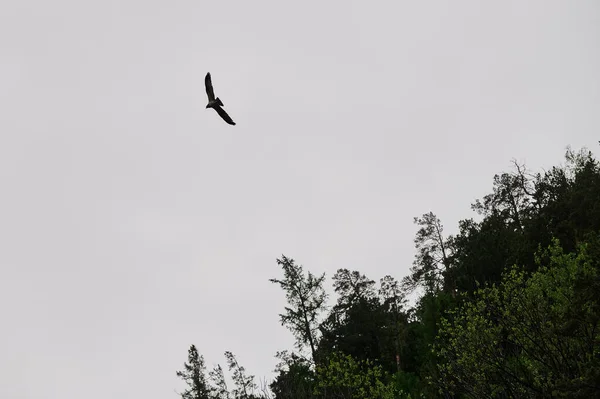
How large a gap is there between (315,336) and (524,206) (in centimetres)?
2611

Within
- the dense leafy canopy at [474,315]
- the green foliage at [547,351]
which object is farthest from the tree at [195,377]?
the green foliage at [547,351]

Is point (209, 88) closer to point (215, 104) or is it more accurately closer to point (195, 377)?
point (215, 104)

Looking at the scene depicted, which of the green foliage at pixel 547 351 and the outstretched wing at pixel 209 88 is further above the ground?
the outstretched wing at pixel 209 88

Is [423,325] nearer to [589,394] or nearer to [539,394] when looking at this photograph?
[539,394]

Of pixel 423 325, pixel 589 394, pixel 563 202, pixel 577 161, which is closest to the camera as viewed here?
pixel 589 394

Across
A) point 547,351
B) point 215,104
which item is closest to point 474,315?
point 547,351

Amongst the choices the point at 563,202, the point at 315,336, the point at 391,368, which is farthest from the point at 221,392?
the point at 563,202

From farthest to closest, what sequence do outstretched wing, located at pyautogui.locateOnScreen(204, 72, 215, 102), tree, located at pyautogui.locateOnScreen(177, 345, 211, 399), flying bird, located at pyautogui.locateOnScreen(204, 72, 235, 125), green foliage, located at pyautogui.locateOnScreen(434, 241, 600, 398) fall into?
tree, located at pyautogui.locateOnScreen(177, 345, 211, 399) → outstretched wing, located at pyautogui.locateOnScreen(204, 72, 215, 102) → green foliage, located at pyautogui.locateOnScreen(434, 241, 600, 398) → flying bird, located at pyautogui.locateOnScreen(204, 72, 235, 125)

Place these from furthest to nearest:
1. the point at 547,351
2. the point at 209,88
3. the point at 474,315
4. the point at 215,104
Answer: the point at 474,315 < the point at 547,351 < the point at 209,88 < the point at 215,104

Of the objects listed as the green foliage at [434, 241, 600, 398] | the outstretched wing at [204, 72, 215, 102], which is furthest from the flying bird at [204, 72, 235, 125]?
the green foliage at [434, 241, 600, 398]

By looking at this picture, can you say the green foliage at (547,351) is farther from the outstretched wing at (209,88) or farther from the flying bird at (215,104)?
the outstretched wing at (209,88)

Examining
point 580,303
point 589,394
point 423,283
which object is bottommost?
point 589,394

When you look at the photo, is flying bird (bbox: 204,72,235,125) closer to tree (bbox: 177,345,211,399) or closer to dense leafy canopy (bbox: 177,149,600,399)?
dense leafy canopy (bbox: 177,149,600,399)

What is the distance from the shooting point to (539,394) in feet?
56.9
